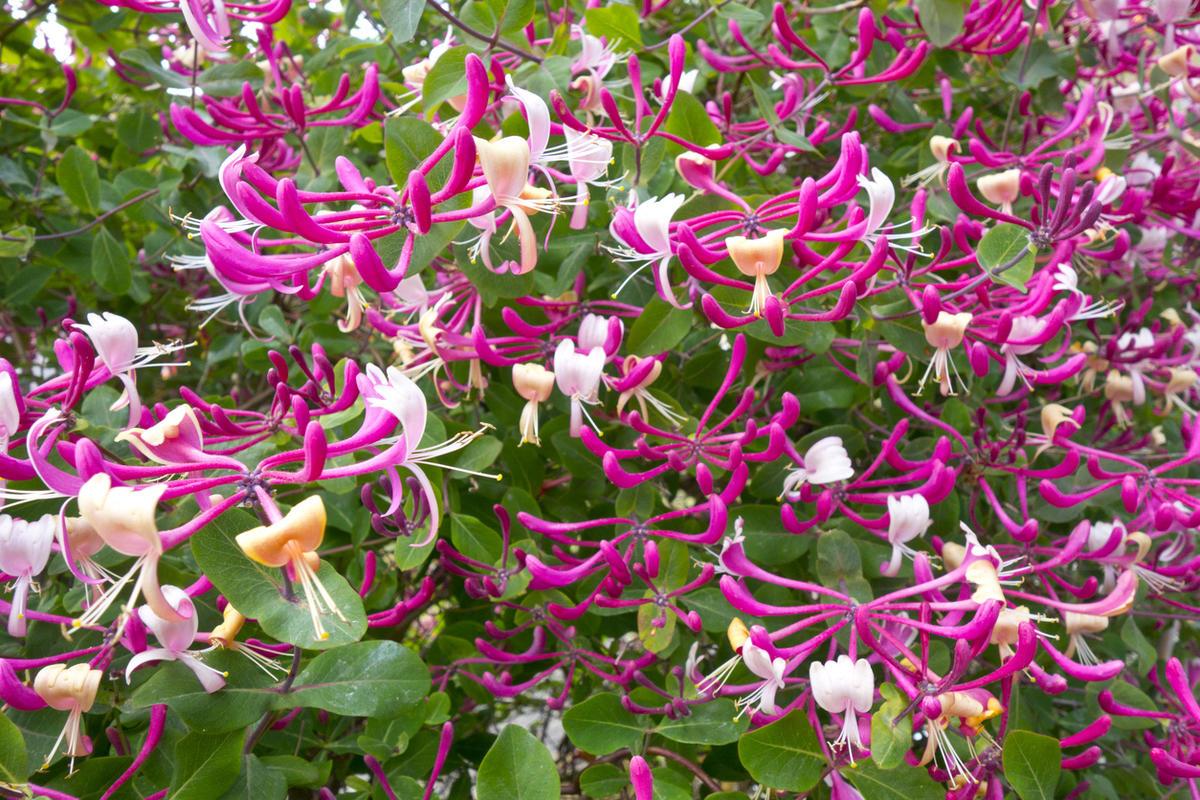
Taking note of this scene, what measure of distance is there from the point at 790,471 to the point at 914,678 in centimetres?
37

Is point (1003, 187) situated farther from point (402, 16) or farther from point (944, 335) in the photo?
point (402, 16)

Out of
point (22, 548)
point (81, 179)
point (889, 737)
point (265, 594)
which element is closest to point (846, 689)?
point (889, 737)

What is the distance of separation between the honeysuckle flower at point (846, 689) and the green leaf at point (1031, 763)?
0.16 meters

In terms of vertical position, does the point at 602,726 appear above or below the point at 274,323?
below

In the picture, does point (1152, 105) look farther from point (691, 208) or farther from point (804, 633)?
point (804, 633)

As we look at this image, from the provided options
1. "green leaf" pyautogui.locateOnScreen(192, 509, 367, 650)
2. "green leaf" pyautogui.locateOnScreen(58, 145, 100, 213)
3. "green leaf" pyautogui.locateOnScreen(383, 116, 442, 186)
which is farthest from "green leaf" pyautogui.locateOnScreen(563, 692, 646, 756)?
"green leaf" pyautogui.locateOnScreen(58, 145, 100, 213)

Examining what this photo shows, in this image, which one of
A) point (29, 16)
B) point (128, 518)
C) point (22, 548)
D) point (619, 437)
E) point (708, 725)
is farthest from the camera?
point (29, 16)

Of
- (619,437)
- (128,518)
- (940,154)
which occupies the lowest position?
(619,437)

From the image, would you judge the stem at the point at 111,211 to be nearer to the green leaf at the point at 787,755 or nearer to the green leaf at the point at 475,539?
the green leaf at the point at 475,539

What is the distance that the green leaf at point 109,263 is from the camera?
1566 millimetres

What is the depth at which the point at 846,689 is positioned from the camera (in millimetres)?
896

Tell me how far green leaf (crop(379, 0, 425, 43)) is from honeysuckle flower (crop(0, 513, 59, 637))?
0.62 metres

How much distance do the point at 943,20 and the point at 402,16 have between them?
2.56ft

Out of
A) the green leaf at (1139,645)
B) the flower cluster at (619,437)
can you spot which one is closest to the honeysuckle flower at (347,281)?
the flower cluster at (619,437)
